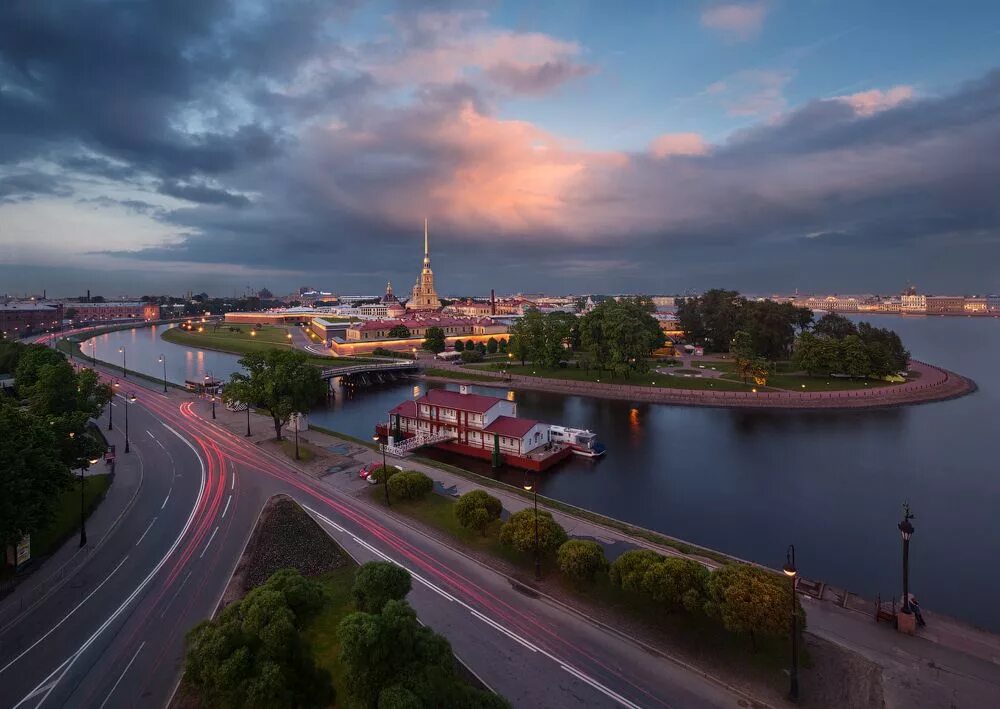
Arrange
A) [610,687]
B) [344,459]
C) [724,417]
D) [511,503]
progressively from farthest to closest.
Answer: [724,417]
[344,459]
[511,503]
[610,687]

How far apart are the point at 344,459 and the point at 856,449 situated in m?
40.1

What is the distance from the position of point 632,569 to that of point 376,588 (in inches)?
338

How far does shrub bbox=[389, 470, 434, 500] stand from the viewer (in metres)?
26.0

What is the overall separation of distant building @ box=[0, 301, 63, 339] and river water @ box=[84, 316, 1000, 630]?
11926cm

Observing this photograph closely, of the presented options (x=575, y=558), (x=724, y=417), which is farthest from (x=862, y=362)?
(x=575, y=558)

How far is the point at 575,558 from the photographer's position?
1795cm

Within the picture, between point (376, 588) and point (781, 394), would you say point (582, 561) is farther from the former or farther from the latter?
point (781, 394)

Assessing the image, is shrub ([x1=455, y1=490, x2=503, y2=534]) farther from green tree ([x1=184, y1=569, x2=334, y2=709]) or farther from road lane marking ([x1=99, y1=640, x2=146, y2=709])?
road lane marking ([x1=99, y1=640, x2=146, y2=709])

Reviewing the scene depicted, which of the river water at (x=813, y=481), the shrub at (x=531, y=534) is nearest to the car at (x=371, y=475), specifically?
the river water at (x=813, y=481)

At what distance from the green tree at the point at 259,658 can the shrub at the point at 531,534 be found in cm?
962

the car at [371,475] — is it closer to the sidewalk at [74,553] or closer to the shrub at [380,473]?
the shrub at [380,473]

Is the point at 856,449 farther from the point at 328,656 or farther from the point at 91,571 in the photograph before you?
the point at 91,571

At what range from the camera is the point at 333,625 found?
1639cm

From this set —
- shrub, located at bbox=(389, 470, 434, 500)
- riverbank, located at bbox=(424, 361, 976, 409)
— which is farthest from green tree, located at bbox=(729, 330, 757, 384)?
shrub, located at bbox=(389, 470, 434, 500)
